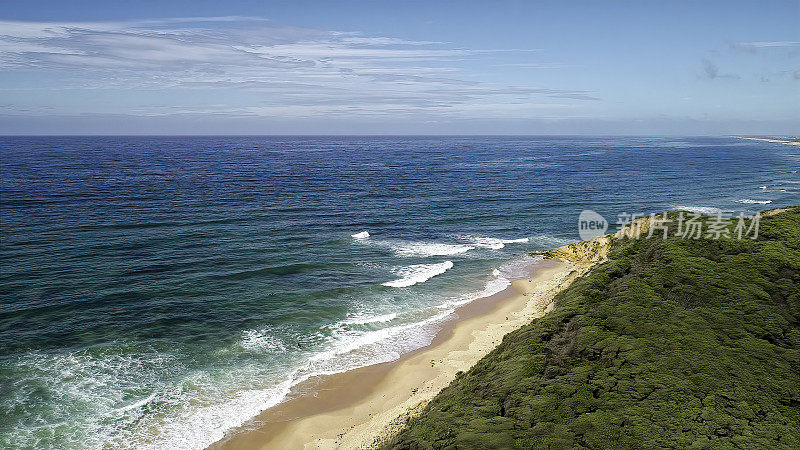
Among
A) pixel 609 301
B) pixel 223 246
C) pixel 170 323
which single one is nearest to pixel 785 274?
pixel 609 301

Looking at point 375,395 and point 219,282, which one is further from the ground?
point 219,282

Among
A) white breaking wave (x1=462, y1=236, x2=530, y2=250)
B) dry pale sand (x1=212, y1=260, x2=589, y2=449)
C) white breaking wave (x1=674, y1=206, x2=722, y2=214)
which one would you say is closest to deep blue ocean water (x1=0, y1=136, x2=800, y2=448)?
white breaking wave (x1=462, y1=236, x2=530, y2=250)

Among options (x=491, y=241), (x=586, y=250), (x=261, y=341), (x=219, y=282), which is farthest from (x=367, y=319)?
(x=586, y=250)

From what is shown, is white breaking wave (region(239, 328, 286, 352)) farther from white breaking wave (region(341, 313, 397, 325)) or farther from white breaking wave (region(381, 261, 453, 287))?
white breaking wave (region(381, 261, 453, 287))

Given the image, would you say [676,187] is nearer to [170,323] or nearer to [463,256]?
[463,256]

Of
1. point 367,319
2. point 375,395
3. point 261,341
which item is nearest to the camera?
point 375,395

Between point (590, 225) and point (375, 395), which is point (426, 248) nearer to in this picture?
point (590, 225)
